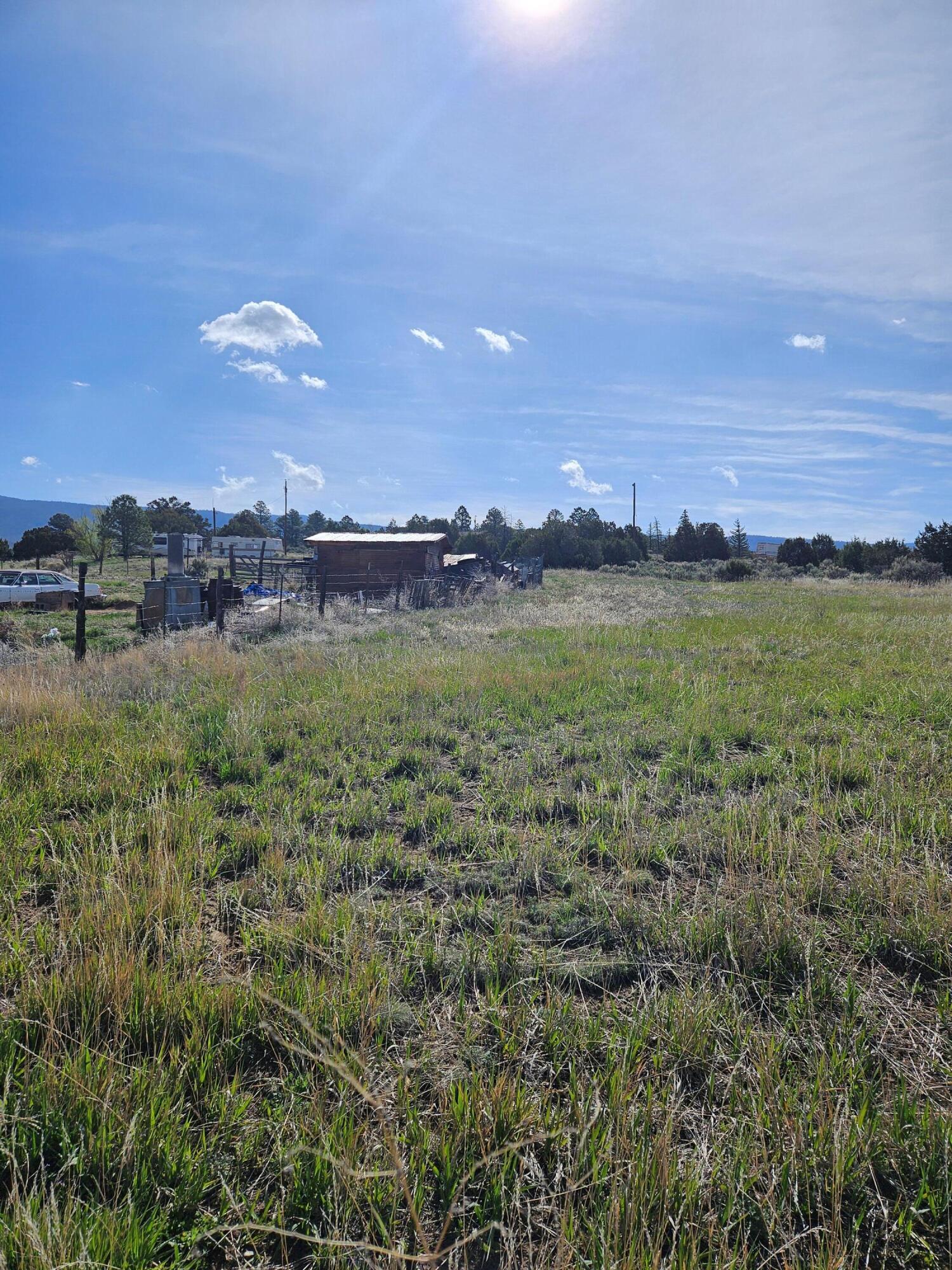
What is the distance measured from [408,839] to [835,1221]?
10.1 feet

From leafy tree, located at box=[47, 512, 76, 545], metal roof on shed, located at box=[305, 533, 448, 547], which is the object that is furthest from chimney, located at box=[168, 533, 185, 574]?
leafy tree, located at box=[47, 512, 76, 545]

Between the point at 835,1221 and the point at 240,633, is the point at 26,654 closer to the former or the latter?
the point at 240,633

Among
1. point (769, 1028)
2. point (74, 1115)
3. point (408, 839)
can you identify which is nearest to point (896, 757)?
point (769, 1028)

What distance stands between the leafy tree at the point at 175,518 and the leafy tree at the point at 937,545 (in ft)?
265

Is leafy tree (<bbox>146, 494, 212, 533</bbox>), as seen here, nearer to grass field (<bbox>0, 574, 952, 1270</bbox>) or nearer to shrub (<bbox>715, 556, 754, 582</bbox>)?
shrub (<bbox>715, 556, 754, 582</bbox>)

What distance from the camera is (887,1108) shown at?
88.0 inches

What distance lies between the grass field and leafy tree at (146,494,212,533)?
85316mm

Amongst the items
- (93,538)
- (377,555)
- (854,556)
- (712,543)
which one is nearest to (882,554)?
(854,556)

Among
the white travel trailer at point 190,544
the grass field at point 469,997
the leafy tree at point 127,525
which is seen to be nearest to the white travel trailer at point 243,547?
the white travel trailer at point 190,544

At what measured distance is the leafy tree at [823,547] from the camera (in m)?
62.8

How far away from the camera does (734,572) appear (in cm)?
5366

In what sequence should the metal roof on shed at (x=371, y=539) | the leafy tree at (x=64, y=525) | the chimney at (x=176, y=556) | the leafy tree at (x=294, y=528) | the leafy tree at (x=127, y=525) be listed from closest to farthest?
the chimney at (x=176, y=556) → the metal roof on shed at (x=371, y=539) → the leafy tree at (x=64, y=525) → the leafy tree at (x=127, y=525) → the leafy tree at (x=294, y=528)

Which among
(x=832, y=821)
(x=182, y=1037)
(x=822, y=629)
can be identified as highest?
(x=822, y=629)

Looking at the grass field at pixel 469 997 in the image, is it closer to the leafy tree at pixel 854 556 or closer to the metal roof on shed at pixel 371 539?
the metal roof on shed at pixel 371 539
